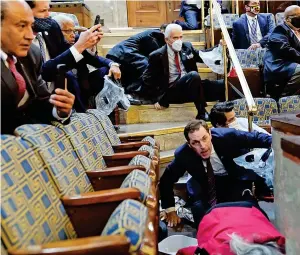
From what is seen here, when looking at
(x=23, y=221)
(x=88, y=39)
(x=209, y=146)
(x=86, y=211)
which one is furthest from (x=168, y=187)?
(x=23, y=221)

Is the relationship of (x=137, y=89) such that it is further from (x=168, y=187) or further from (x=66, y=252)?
(x=66, y=252)

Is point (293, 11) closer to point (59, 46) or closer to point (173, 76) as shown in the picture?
point (173, 76)

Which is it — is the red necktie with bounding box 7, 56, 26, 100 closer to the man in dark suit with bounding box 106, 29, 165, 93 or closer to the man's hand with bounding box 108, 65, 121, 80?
the man's hand with bounding box 108, 65, 121, 80

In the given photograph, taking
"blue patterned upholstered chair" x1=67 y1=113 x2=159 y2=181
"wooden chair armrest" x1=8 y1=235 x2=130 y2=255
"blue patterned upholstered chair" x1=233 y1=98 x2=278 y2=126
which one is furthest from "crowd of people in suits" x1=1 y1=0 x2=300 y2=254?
"wooden chair armrest" x1=8 y1=235 x2=130 y2=255

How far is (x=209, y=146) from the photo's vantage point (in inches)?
86.3

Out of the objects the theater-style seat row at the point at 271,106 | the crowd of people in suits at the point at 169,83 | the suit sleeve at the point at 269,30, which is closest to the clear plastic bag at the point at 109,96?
the crowd of people in suits at the point at 169,83

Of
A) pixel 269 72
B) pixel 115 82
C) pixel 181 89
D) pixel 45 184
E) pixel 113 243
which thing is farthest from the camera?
pixel 269 72

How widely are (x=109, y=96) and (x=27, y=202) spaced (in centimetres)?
177

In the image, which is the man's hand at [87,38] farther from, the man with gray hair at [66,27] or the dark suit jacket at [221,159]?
the dark suit jacket at [221,159]

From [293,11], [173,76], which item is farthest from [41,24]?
[293,11]

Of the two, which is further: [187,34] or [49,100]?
[187,34]

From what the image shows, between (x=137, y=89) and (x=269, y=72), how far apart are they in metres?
1.13

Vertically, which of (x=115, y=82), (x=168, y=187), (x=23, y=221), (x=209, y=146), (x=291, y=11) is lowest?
(x=168, y=187)

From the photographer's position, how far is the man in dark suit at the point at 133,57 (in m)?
3.46
